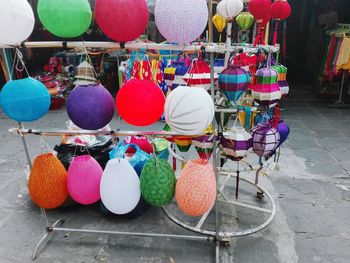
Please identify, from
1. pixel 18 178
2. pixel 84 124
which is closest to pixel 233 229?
pixel 84 124

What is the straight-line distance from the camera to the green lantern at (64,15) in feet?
5.19

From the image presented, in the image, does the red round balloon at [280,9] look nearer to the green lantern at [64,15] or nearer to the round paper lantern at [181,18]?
the round paper lantern at [181,18]

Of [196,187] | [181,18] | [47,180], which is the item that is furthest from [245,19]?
[47,180]

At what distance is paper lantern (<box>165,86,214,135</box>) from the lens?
163 centimetres

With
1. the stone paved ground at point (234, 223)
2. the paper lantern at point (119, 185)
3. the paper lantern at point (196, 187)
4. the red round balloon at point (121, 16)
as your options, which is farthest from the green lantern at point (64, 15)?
the stone paved ground at point (234, 223)

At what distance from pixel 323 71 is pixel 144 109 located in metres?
5.80

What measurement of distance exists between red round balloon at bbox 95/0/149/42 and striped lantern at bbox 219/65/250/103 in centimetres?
61

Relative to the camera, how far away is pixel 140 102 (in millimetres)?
1677

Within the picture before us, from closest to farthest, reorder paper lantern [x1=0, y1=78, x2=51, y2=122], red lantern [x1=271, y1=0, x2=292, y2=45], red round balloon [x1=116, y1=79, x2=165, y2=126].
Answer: red round balloon [x1=116, y1=79, x2=165, y2=126] < paper lantern [x1=0, y1=78, x2=51, y2=122] < red lantern [x1=271, y1=0, x2=292, y2=45]

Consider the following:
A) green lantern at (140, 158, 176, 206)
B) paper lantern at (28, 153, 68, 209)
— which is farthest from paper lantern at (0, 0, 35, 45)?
green lantern at (140, 158, 176, 206)

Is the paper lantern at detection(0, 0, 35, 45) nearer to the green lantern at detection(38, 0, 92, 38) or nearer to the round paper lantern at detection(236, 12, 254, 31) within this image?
the green lantern at detection(38, 0, 92, 38)

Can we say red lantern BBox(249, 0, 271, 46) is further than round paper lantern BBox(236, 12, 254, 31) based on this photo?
No

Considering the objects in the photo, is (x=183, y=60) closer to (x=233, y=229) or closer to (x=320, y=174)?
(x=233, y=229)

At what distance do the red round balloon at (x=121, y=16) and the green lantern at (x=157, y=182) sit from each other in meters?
0.83
